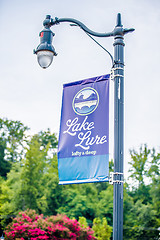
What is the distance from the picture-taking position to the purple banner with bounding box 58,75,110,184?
575 centimetres

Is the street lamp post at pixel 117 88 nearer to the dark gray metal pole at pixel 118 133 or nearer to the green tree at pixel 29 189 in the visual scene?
the dark gray metal pole at pixel 118 133

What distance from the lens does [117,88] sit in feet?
18.4

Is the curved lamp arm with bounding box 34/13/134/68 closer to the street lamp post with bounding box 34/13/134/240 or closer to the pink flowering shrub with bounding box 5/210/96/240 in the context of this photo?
the street lamp post with bounding box 34/13/134/240

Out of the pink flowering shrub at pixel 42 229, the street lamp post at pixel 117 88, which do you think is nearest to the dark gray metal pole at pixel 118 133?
the street lamp post at pixel 117 88

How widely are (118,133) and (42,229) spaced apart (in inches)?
597

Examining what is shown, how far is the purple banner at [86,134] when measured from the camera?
18.9 ft

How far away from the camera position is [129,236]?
121 feet

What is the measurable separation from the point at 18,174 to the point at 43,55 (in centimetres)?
3169

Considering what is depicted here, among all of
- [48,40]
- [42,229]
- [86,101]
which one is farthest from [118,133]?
[42,229]

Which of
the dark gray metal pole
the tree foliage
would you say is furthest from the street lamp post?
the tree foliage

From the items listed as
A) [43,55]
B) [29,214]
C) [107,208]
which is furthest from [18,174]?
[43,55]

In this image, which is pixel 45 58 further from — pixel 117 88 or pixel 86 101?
pixel 117 88

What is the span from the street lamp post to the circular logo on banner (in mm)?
526

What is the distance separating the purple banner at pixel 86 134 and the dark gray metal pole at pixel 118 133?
355mm
